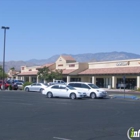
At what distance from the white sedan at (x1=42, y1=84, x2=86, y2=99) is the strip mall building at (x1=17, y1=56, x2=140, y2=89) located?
21558 millimetres

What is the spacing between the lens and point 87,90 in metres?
35.8

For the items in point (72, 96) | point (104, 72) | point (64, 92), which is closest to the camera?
point (72, 96)

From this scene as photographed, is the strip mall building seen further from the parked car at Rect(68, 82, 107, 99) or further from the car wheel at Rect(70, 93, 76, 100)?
the car wheel at Rect(70, 93, 76, 100)

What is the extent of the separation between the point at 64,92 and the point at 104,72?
32135 millimetres

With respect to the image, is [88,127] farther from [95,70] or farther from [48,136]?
[95,70]

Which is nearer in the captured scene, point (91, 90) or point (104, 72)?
point (91, 90)

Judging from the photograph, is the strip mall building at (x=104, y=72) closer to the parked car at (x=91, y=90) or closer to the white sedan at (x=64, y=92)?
the parked car at (x=91, y=90)

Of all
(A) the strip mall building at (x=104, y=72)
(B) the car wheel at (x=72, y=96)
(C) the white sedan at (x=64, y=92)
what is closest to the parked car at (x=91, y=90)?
(C) the white sedan at (x=64, y=92)

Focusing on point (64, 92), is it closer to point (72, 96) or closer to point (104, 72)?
point (72, 96)

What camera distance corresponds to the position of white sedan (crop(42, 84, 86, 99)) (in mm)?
33500

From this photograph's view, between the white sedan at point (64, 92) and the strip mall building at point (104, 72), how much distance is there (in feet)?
70.7

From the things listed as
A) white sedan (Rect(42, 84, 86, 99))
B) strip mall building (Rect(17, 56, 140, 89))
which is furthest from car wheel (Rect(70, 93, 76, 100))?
strip mall building (Rect(17, 56, 140, 89))

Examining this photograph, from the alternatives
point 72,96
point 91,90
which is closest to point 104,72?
point 91,90

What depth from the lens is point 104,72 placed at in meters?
65.4
